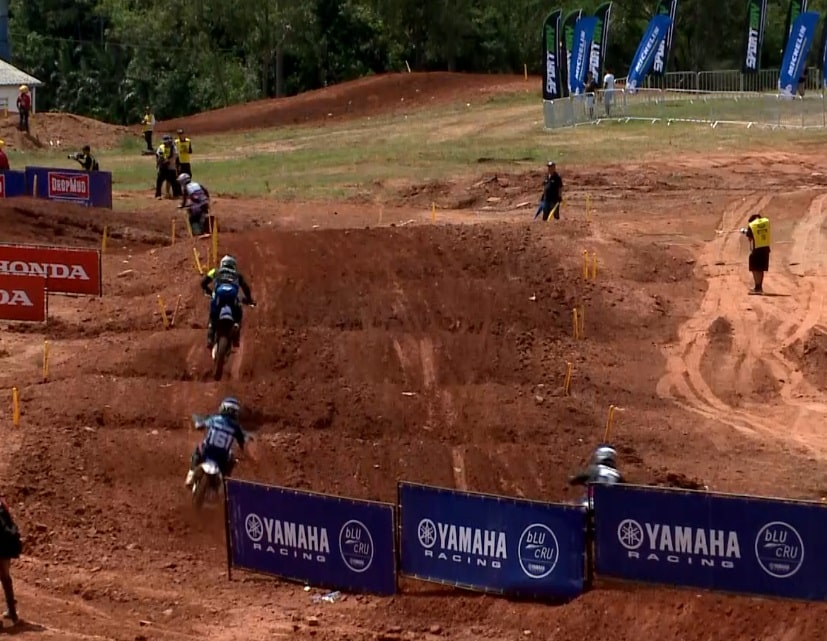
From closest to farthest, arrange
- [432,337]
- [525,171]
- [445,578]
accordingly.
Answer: [445,578] → [432,337] → [525,171]

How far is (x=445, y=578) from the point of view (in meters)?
13.1

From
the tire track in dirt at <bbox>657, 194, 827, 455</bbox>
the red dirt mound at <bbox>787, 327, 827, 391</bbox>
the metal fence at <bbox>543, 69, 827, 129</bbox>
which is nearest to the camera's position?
the tire track in dirt at <bbox>657, 194, 827, 455</bbox>

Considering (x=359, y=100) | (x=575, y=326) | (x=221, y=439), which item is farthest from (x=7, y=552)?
(x=359, y=100)

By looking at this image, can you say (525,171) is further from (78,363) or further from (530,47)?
(530,47)

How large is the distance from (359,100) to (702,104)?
15.3 metres

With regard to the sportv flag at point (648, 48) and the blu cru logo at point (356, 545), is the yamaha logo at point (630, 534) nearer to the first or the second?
the blu cru logo at point (356, 545)

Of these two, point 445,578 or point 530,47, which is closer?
point 445,578

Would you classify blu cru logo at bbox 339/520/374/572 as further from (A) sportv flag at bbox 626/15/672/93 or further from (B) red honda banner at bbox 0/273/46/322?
(A) sportv flag at bbox 626/15/672/93

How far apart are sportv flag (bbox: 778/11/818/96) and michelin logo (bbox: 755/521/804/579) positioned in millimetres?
35708

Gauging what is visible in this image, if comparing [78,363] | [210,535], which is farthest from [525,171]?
[210,535]

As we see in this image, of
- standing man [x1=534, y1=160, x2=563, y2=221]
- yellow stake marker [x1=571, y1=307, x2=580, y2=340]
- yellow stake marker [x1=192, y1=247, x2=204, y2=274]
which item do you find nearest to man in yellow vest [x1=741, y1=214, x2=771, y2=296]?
yellow stake marker [x1=571, y1=307, x2=580, y2=340]

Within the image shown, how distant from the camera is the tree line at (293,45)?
6556 cm

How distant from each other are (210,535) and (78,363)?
618 cm

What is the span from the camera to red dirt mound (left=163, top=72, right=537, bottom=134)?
57.5m
